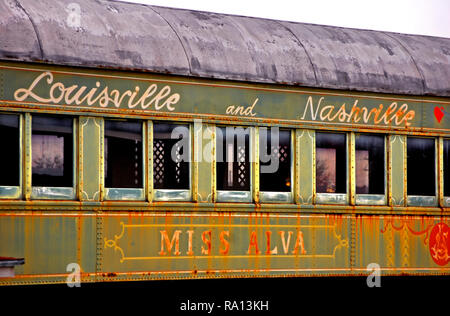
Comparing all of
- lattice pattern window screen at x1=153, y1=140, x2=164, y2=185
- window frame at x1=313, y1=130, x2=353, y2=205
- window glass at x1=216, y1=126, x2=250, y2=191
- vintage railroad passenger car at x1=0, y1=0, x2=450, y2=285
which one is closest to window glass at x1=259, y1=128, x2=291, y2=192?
vintage railroad passenger car at x1=0, y1=0, x2=450, y2=285

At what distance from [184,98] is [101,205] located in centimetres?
146

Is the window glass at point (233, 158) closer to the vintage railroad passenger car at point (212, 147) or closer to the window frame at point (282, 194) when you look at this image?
the vintage railroad passenger car at point (212, 147)

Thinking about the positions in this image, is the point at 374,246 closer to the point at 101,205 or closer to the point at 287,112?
the point at 287,112

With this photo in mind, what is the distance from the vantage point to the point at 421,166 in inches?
466

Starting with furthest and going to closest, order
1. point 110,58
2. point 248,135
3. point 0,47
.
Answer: point 248,135, point 110,58, point 0,47

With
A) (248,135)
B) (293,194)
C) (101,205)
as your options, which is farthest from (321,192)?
(101,205)

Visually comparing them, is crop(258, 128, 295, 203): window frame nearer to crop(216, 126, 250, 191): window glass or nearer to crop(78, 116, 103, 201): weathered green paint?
crop(216, 126, 250, 191): window glass

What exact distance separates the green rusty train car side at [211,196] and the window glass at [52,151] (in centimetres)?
4

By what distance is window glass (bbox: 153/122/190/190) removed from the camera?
1031 centimetres

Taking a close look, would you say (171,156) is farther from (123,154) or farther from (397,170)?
(397,170)

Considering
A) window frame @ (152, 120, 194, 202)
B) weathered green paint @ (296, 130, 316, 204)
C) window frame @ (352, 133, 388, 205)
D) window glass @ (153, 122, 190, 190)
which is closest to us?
window frame @ (152, 120, 194, 202)

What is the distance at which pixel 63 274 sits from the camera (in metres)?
9.62

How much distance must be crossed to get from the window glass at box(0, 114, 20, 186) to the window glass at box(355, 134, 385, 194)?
396cm

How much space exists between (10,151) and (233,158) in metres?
2.46
